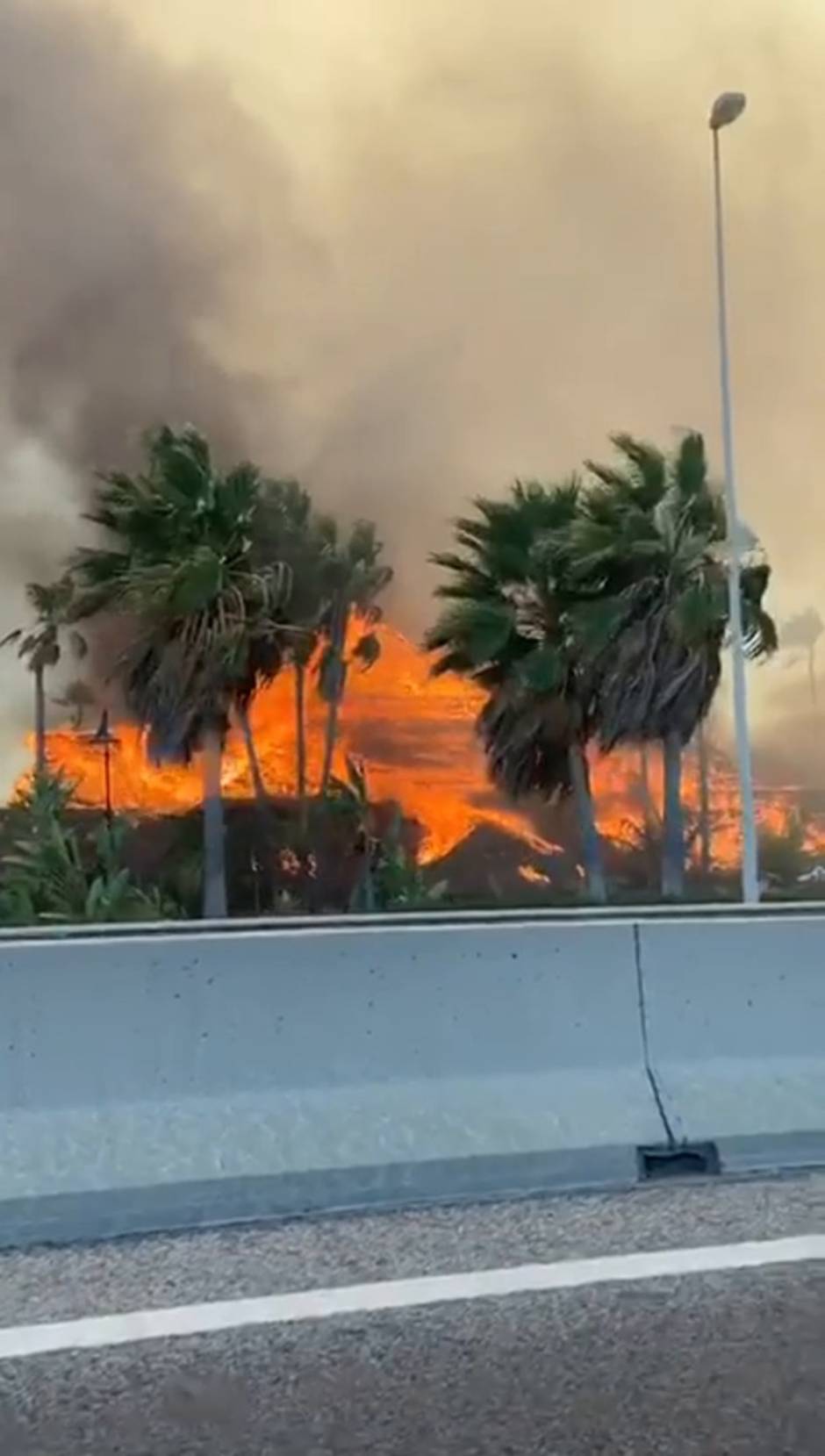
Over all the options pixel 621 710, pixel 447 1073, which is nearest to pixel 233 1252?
pixel 447 1073

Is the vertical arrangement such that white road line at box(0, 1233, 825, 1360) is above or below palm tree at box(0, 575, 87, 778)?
below

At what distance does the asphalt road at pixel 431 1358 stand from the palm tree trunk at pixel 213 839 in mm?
24948

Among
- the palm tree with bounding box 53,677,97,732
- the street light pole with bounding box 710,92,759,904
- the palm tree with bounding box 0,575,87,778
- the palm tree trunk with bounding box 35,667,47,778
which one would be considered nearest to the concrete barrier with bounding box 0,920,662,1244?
the street light pole with bounding box 710,92,759,904

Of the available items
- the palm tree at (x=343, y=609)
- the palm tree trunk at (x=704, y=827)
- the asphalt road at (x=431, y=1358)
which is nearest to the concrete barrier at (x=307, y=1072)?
the asphalt road at (x=431, y=1358)

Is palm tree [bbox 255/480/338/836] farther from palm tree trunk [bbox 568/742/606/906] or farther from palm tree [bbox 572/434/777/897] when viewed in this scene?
palm tree trunk [bbox 568/742/606/906]

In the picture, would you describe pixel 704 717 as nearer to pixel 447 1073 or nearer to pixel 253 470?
pixel 253 470

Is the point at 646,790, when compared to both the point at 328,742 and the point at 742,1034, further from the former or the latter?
the point at 742,1034

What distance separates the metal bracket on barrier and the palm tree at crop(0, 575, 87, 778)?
26.6 meters

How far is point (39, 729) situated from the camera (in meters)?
32.0

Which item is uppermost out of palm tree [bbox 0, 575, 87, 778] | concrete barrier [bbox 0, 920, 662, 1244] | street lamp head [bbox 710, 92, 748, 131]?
street lamp head [bbox 710, 92, 748, 131]

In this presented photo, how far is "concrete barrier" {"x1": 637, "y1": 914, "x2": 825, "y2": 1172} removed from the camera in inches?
201

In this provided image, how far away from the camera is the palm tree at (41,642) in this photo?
30.6 metres

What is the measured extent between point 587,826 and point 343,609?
734 centimetres

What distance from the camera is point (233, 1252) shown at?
4207mm
